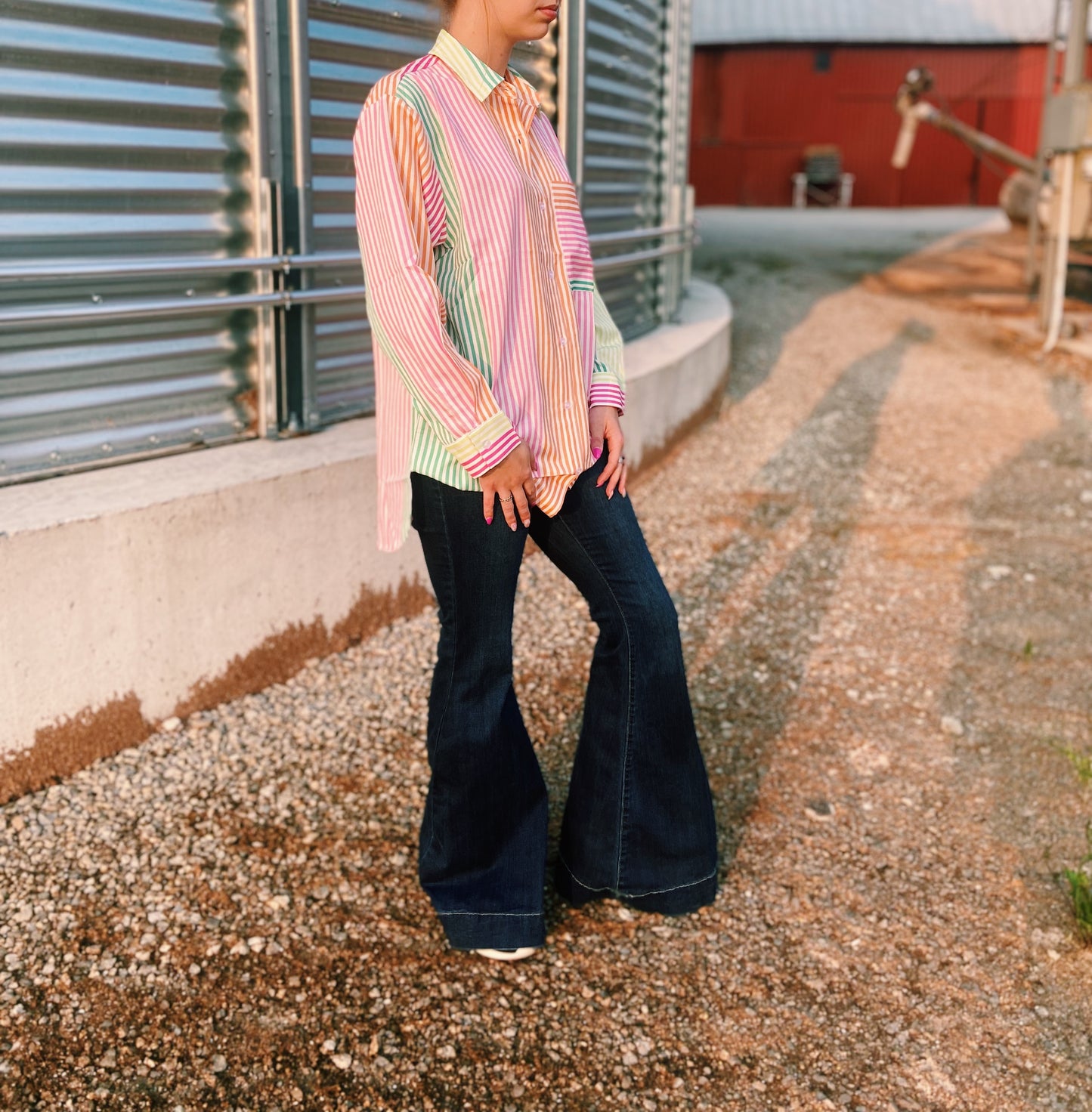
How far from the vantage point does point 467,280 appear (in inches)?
98.0

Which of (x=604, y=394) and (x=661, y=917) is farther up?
(x=604, y=394)

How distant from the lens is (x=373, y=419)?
17.1ft

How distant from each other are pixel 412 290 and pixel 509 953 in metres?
1.56

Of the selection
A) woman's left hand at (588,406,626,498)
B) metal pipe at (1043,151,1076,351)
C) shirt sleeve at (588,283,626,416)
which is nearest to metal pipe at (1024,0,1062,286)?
metal pipe at (1043,151,1076,351)

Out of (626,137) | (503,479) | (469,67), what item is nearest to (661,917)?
(503,479)

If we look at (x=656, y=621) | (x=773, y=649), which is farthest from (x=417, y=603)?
(x=656, y=621)

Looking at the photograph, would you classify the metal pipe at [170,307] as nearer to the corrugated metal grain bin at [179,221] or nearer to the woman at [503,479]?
the corrugated metal grain bin at [179,221]

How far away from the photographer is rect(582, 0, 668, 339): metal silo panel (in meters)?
7.18

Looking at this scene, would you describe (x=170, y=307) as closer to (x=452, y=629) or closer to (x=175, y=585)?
(x=175, y=585)

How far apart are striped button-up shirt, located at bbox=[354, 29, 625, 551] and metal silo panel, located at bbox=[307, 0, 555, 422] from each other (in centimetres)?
212

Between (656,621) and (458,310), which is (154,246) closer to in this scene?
(458,310)

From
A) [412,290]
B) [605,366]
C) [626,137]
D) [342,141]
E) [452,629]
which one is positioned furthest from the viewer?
[626,137]

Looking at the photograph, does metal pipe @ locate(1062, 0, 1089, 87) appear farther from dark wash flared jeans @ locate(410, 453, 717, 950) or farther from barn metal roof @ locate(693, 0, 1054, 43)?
barn metal roof @ locate(693, 0, 1054, 43)

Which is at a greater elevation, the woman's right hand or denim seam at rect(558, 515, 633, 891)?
the woman's right hand
